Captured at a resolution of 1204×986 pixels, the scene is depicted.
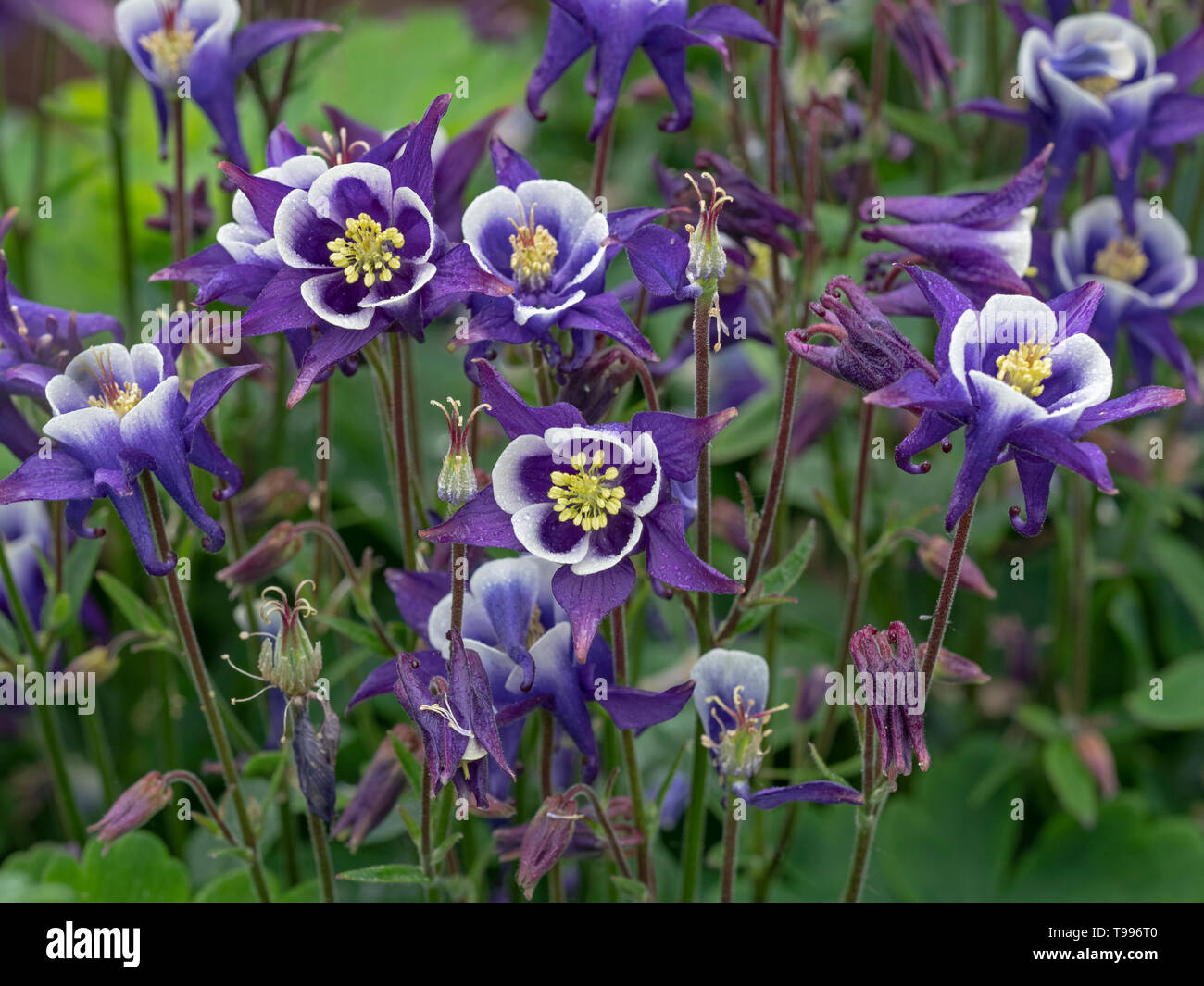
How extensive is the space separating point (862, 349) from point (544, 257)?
187 mm

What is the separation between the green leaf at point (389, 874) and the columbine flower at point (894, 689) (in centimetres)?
27

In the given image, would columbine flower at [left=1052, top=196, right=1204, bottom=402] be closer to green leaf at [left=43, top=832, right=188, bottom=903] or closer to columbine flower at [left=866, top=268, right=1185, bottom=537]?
columbine flower at [left=866, top=268, right=1185, bottom=537]

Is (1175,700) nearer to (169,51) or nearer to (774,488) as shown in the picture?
(774,488)

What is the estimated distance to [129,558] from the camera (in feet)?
3.90

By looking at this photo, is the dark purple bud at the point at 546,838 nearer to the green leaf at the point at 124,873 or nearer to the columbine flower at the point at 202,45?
the green leaf at the point at 124,873

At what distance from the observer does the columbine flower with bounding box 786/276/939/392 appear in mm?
613

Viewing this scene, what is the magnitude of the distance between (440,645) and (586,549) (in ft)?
0.39

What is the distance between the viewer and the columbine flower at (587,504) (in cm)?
63

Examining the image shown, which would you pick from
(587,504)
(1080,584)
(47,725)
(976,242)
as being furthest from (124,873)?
(1080,584)

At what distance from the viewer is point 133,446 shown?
0.66m

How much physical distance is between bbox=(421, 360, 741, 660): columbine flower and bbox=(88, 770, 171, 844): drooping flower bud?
0.89 feet

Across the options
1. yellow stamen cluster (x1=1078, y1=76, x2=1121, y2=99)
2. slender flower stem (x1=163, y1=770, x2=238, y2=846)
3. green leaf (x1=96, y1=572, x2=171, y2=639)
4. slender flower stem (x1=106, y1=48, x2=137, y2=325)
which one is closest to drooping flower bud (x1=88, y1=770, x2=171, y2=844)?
slender flower stem (x1=163, y1=770, x2=238, y2=846)

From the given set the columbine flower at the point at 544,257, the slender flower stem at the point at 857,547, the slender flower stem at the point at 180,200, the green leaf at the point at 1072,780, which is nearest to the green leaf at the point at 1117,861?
the green leaf at the point at 1072,780
